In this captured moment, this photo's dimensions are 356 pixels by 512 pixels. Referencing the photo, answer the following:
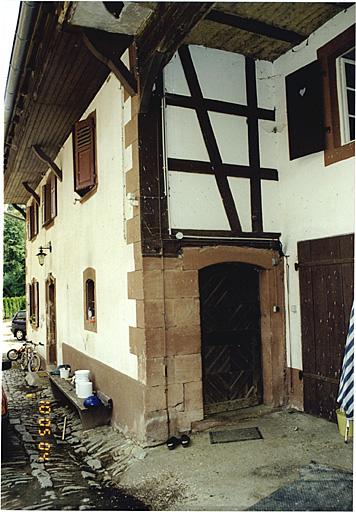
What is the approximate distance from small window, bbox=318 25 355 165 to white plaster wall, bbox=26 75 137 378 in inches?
102

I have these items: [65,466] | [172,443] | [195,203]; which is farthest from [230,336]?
[65,466]

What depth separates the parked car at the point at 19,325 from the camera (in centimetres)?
1805

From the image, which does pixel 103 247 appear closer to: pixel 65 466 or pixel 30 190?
pixel 65 466

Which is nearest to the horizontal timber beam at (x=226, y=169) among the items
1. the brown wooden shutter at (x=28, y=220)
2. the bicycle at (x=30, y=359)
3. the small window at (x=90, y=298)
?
the small window at (x=90, y=298)

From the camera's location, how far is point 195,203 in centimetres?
598

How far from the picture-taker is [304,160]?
627 centimetres

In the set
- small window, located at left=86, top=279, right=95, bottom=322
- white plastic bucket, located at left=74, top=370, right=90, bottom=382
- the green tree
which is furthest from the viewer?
the green tree

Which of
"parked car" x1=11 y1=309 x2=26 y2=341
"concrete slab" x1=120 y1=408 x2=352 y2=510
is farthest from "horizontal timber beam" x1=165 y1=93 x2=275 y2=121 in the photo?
"parked car" x1=11 y1=309 x2=26 y2=341

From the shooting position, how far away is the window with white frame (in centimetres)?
568

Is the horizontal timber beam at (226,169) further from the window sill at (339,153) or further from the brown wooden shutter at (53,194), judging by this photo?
the brown wooden shutter at (53,194)

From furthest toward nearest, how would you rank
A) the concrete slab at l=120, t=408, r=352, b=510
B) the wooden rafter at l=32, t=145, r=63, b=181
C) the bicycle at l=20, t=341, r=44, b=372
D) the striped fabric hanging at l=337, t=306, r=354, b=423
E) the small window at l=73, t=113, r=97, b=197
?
the bicycle at l=20, t=341, r=44, b=372 < the wooden rafter at l=32, t=145, r=63, b=181 < the small window at l=73, t=113, r=97, b=197 < the concrete slab at l=120, t=408, r=352, b=510 < the striped fabric hanging at l=337, t=306, r=354, b=423

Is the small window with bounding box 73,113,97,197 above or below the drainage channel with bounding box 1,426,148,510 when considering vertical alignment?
above

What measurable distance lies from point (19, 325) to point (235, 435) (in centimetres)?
1431

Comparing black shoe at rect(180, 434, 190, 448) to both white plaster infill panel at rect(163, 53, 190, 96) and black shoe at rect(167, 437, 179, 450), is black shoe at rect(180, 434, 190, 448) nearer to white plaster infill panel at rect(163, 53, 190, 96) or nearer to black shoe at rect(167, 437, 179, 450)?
black shoe at rect(167, 437, 179, 450)
